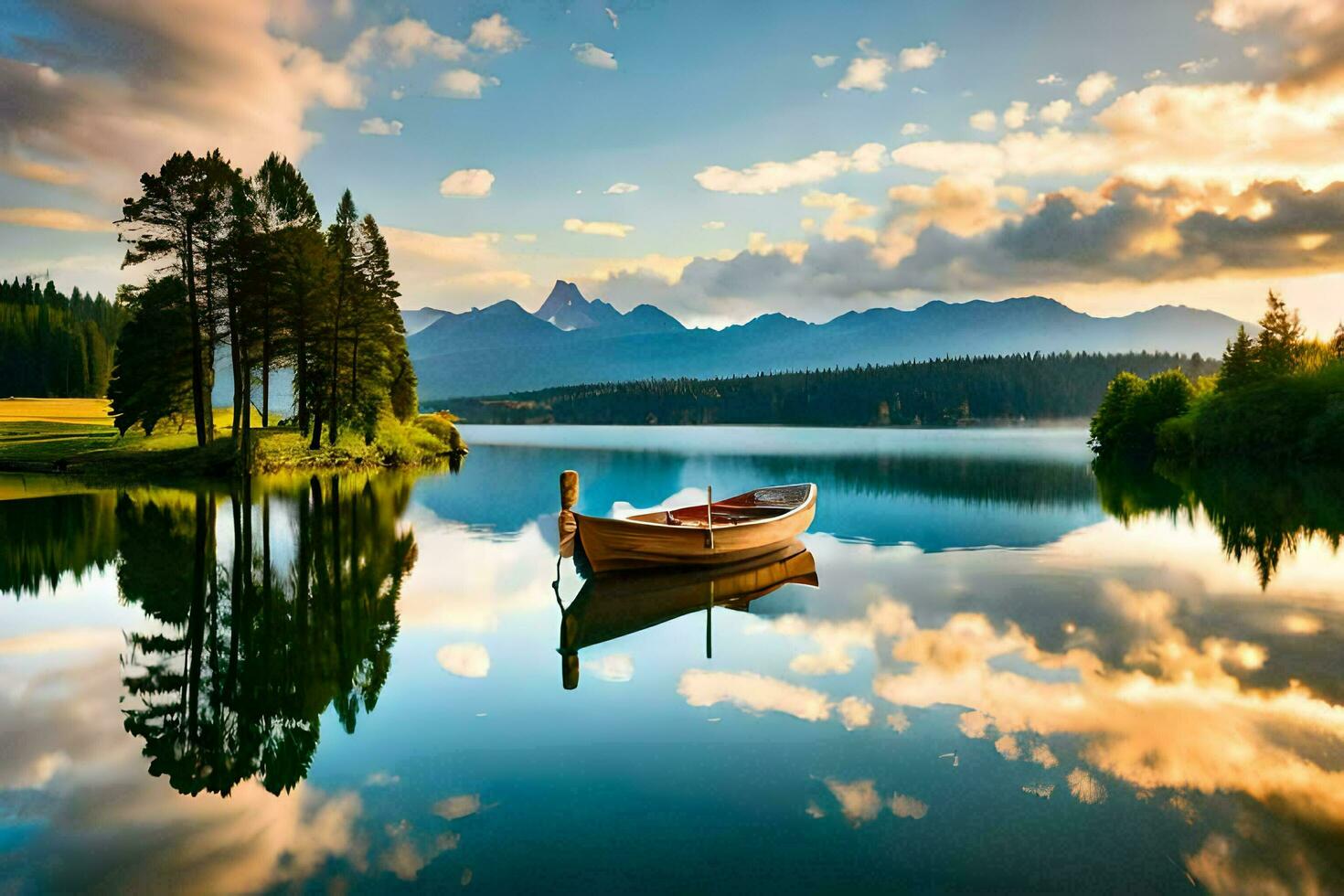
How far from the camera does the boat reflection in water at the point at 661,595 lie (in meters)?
14.5

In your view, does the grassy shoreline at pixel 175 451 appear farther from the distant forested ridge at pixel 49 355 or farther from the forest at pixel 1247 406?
the forest at pixel 1247 406

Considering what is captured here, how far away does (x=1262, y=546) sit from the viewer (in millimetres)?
24000

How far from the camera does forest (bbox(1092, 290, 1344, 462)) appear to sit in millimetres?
61156

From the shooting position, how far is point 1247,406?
2510 inches

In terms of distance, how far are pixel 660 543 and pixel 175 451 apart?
34930 mm

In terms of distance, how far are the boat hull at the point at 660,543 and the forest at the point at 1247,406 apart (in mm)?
56860

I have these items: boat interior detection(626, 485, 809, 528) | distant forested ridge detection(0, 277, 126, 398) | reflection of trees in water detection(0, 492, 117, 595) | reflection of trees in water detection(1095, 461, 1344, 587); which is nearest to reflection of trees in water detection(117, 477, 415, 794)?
reflection of trees in water detection(0, 492, 117, 595)

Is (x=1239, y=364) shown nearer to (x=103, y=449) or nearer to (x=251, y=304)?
(x=251, y=304)

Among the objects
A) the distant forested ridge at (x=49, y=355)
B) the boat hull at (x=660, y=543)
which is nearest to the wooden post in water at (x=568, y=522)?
the boat hull at (x=660, y=543)

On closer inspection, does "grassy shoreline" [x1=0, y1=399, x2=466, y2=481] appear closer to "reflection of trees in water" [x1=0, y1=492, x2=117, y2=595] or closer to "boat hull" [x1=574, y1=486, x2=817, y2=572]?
"reflection of trees in water" [x1=0, y1=492, x2=117, y2=595]

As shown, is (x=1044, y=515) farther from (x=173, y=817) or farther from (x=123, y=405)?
(x=123, y=405)

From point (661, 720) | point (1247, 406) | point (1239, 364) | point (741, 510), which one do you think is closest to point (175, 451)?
point (741, 510)

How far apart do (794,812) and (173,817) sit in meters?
5.67

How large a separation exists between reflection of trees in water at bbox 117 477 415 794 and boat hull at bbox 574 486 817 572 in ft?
14.5
